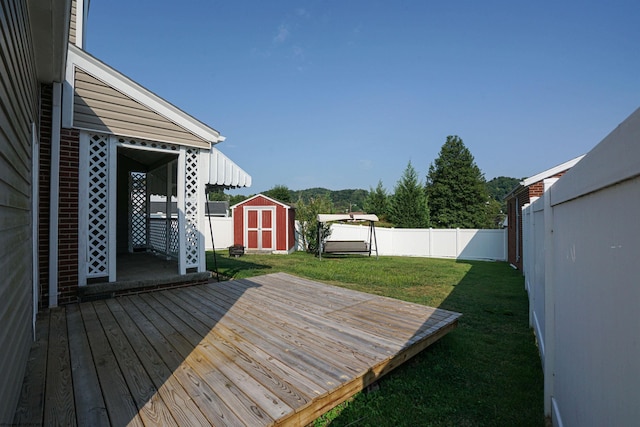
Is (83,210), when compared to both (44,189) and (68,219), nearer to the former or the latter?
(68,219)

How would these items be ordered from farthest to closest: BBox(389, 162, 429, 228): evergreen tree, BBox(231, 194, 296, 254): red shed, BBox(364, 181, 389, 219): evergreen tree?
BBox(364, 181, 389, 219): evergreen tree < BBox(389, 162, 429, 228): evergreen tree < BBox(231, 194, 296, 254): red shed

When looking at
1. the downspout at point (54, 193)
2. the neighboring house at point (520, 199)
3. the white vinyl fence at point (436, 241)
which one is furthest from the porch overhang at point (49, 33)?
the white vinyl fence at point (436, 241)

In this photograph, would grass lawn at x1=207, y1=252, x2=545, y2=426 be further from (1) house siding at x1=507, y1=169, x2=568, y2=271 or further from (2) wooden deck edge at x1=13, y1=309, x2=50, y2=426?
(1) house siding at x1=507, y1=169, x2=568, y2=271

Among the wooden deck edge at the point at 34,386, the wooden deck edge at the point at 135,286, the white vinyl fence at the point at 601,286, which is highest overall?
the white vinyl fence at the point at 601,286

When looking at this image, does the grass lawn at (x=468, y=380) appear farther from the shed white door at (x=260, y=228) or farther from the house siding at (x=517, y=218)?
the shed white door at (x=260, y=228)

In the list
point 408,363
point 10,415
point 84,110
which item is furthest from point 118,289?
point 408,363

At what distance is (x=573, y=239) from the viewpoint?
1.71 metres

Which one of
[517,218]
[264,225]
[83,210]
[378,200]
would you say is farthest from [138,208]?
[378,200]

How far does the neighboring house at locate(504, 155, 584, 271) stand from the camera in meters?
8.61

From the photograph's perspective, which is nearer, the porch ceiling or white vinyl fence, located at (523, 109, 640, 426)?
white vinyl fence, located at (523, 109, 640, 426)

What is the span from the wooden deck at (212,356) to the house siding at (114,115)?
2448 mm

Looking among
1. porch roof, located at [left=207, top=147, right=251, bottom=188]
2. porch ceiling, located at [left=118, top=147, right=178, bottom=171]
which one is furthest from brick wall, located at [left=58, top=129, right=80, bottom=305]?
porch ceiling, located at [left=118, top=147, right=178, bottom=171]

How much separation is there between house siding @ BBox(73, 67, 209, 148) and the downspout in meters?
0.20

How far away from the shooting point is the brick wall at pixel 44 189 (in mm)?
3979
